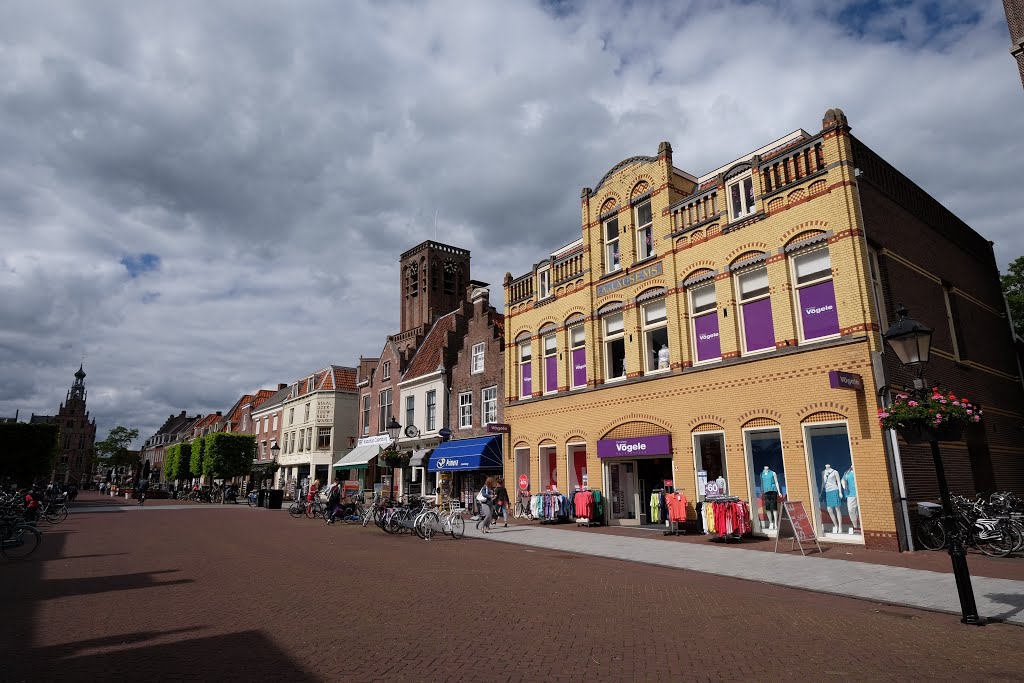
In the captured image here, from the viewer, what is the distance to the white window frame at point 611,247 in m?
20.7

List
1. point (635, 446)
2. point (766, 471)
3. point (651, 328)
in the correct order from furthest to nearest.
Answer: point (651, 328) < point (635, 446) < point (766, 471)

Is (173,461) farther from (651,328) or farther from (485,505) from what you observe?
(651,328)

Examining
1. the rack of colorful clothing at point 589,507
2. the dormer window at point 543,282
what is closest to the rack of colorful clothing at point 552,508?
the rack of colorful clothing at point 589,507

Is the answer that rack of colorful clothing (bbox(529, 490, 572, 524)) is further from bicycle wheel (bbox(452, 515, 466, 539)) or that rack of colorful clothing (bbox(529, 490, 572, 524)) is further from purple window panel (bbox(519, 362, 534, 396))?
purple window panel (bbox(519, 362, 534, 396))

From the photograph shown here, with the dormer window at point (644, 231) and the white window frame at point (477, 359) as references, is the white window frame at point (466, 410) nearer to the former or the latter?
the white window frame at point (477, 359)

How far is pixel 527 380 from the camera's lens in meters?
24.0

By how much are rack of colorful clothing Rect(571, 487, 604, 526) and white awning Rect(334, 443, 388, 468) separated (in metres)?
17.7

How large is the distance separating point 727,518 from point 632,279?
333 inches

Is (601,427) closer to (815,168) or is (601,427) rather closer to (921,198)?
(815,168)

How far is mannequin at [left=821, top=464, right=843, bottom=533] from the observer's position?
44.1 feet

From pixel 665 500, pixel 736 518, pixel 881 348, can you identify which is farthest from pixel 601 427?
pixel 881 348

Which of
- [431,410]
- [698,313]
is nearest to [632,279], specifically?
[698,313]

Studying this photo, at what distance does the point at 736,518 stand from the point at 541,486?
9.12 m

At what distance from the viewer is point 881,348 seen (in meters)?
13.3
